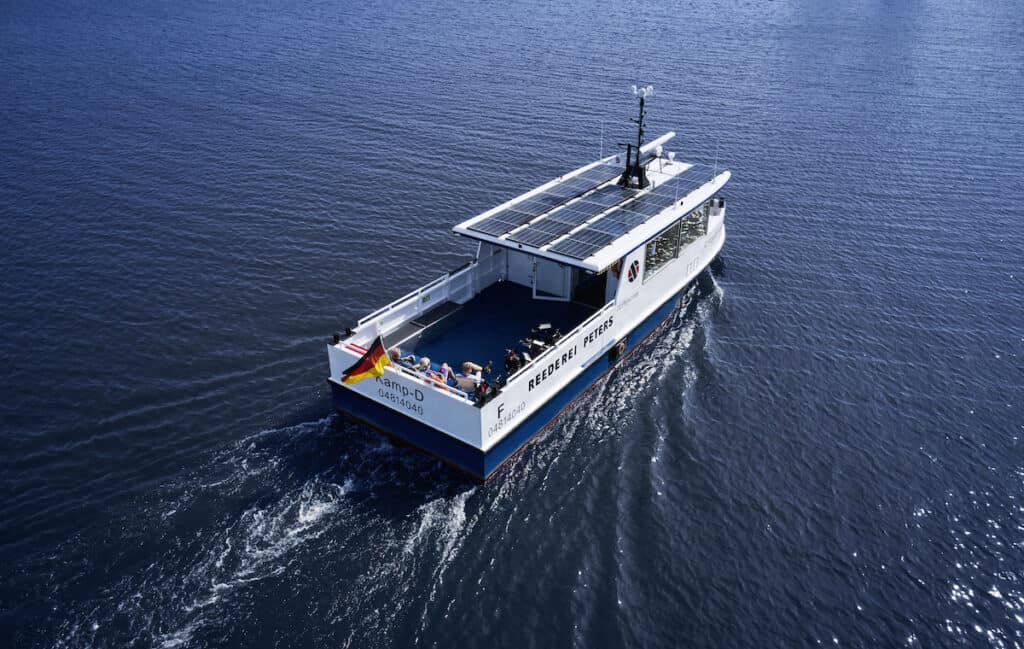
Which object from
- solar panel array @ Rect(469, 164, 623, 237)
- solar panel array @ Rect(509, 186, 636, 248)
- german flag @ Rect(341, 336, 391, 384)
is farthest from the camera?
solar panel array @ Rect(469, 164, 623, 237)

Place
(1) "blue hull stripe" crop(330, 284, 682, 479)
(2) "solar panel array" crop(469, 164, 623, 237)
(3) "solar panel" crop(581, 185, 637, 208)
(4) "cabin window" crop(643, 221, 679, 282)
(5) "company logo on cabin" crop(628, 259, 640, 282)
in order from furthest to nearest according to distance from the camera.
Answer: (3) "solar panel" crop(581, 185, 637, 208)
(4) "cabin window" crop(643, 221, 679, 282)
(2) "solar panel array" crop(469, 164, 623, 237)
(5) "company logo on cabin" crop(628, 259, 640, 282)
(1) "blue hull stripe" crop(330, 284, 682, 479)

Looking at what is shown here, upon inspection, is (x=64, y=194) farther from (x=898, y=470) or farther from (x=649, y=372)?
(x=898, y=470)

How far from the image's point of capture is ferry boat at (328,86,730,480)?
25.9 m

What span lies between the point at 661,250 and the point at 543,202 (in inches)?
222

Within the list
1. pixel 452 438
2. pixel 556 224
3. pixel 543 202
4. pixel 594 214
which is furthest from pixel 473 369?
pixel 543 202

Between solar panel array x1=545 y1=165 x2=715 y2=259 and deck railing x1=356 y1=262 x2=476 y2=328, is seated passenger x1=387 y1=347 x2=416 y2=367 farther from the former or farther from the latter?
solar panel array x1=545 y1=165 x2=715 y2=259

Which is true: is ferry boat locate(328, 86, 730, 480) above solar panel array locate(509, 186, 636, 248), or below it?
below

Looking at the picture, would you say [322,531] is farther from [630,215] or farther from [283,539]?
[630,215]

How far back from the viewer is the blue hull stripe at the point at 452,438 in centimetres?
2578

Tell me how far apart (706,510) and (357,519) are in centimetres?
1148

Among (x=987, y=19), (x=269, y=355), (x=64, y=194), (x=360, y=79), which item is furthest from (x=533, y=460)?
(x=987, y=19)

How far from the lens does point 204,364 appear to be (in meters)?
32.3

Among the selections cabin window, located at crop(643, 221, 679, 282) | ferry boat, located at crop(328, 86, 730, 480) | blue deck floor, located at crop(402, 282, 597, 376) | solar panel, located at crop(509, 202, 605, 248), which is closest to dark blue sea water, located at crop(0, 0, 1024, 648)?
ferry boat, located at crop(328, 86, 730, 480)

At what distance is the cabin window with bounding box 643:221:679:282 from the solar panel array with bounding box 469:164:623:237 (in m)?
3.46
